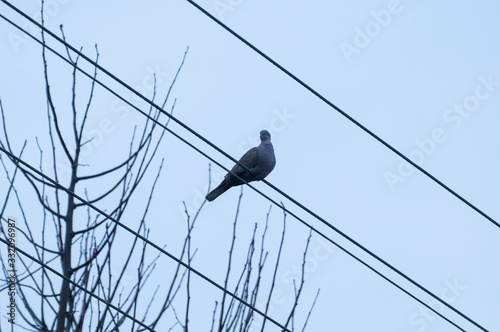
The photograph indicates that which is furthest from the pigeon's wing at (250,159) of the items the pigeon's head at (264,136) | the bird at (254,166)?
the pigeon's head at (264,136)

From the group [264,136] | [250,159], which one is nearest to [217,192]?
[250,159]

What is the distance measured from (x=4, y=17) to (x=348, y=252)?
1961 mm

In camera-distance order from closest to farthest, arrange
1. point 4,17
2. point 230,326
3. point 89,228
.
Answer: point 4,17, point 89,228, point 230,326

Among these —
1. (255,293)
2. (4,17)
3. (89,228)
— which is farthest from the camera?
(255,293)

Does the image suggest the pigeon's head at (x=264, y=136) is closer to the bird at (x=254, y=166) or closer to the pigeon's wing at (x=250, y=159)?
the bird at (x=254, y=166)

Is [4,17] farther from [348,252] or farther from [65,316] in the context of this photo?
[348,252]

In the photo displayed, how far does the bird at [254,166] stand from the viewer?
659cm

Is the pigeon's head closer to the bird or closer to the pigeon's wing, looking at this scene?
the bird

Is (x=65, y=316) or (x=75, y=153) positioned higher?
(x=75, y=153)

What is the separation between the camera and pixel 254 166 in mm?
6625

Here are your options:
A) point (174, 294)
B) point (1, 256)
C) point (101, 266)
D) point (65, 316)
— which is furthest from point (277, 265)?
point (1, 256)

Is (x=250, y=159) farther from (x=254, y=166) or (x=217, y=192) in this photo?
(x=217, y=192)

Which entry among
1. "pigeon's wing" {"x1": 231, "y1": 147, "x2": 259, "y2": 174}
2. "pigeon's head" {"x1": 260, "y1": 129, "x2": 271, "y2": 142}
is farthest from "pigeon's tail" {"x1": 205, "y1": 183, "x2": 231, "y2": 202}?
"pigeon's head" {"x1": 260, "y1": 129, "x2": 271, "y2": 142}

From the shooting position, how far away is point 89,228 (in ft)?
11.4
